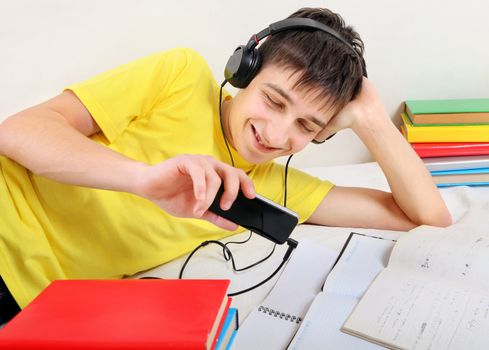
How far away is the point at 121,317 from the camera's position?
1.65 ft

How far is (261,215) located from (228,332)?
186mm

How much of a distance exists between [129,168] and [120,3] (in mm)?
649

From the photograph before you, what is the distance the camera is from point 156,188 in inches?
23.7

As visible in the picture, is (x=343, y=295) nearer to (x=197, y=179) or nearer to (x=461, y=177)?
(x=197, y=179)

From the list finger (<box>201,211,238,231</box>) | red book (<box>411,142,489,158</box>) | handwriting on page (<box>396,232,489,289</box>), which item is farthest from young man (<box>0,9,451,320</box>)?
red book (<box>411,142,489,158</box>)

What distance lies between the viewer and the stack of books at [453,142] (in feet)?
4.02

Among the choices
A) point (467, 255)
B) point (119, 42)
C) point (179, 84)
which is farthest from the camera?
point (119, 42)

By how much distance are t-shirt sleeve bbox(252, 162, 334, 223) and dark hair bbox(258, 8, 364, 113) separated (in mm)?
213

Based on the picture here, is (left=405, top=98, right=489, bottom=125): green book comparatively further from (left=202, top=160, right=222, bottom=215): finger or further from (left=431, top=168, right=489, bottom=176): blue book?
(left=202, top=160, right=222, bottom=215): finger

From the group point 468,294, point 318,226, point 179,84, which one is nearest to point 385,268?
point 468,294

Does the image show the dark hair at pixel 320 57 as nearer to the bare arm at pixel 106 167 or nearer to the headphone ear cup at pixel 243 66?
the headphone ear cup at pixel 243 66

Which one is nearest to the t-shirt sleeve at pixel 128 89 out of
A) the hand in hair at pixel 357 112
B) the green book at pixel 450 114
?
the hand in hair at pixel 357 112

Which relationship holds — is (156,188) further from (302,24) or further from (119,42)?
(119,42)

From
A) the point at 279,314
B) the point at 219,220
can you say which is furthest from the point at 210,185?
the point at 279,314
